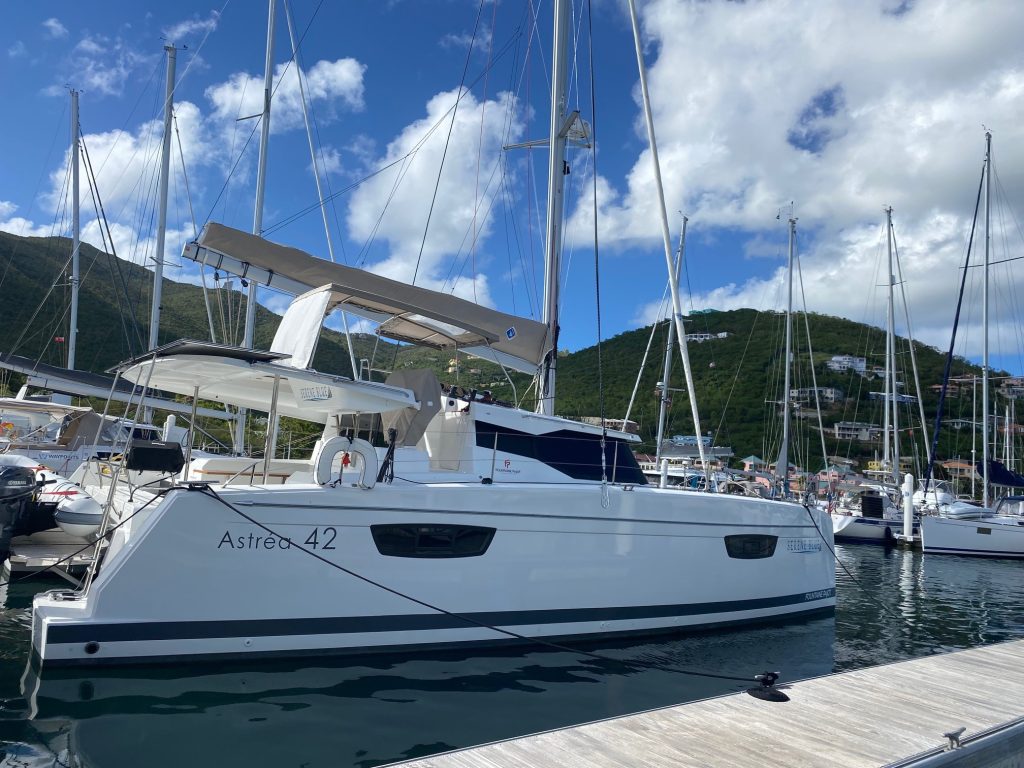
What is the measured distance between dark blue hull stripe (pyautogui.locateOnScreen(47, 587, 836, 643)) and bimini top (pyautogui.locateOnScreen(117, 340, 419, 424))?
192 cm

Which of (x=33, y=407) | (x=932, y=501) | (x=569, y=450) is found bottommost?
(x=932, y=501)

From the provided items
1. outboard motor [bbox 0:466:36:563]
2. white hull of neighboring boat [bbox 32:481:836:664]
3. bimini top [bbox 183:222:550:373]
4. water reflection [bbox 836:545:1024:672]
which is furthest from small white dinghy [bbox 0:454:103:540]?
water reflection [bbox 836:545:1024:672]

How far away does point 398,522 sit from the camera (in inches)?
256

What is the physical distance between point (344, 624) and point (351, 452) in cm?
150

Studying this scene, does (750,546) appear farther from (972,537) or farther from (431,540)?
(972,537)

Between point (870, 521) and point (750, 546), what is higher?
point (750, 546)

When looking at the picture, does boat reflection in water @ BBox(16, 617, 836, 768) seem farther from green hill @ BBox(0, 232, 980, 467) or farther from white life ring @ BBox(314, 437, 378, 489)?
green hill @ BBox(0, 232, 980, 467)

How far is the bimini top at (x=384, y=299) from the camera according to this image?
7562 millimetres

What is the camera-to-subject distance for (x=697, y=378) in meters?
56.5

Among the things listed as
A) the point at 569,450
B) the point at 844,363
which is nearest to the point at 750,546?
the point at 569,450

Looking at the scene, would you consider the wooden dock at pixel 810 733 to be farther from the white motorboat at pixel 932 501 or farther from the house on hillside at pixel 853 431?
the house on hillside at pixel 853 431

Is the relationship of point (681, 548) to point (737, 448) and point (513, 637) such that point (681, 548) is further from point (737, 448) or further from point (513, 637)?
point (737, 448)

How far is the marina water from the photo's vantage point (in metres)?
4.52

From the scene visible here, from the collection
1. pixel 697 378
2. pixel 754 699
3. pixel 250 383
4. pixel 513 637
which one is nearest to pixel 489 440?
pixel 513 637
